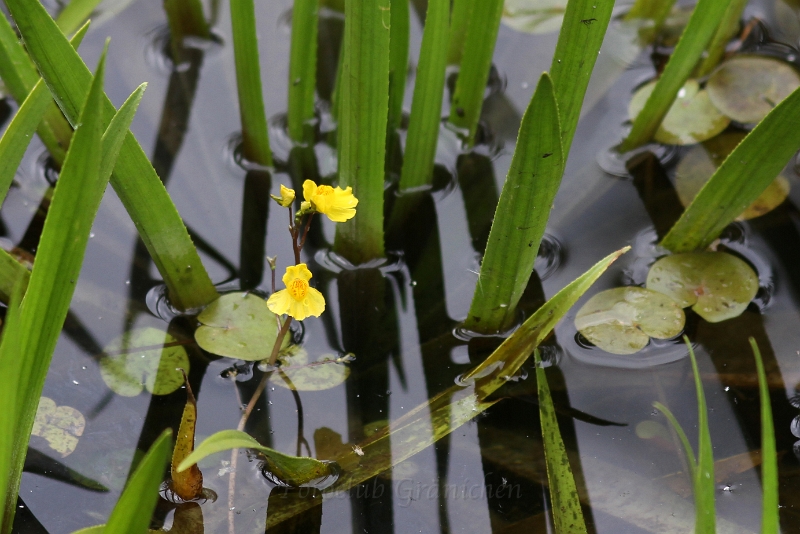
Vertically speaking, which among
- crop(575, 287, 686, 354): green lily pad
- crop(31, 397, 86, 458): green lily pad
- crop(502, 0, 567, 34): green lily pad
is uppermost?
crop(502, 0, 567, 34): green lily pad

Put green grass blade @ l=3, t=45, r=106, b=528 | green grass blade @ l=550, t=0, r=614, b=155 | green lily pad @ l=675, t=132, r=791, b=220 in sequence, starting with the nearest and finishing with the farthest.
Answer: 1. green grass blade @ l=3, t=45, r=106, b=528
2. green grass blade @ l=550, t=0, r=614, b=155
3. green lily pad @ l=675, t=132, r=791, b=220

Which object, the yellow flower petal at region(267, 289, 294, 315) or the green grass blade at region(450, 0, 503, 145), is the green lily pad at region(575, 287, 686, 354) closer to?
the green grass blade at region(450, 0, 503, 145)

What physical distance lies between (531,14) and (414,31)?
Answer: 0.54 metres

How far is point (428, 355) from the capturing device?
1.98 metres

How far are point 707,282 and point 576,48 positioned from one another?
100cm

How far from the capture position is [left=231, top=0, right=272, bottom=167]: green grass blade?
6.35ft

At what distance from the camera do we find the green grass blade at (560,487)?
158 cm

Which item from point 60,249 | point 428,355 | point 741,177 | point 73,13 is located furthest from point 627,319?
point 73,13

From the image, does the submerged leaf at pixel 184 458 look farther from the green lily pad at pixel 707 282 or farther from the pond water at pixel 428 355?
the green lily pad at pixel 707 282

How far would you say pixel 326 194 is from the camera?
1.50m

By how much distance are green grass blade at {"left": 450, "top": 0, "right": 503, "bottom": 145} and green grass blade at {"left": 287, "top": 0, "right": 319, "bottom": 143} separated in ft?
1.65

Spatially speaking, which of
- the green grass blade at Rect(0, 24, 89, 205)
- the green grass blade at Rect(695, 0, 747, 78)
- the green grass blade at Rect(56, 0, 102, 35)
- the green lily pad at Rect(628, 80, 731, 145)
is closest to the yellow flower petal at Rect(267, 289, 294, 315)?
the green grass blade at Rect(0, 24, 89, 205)

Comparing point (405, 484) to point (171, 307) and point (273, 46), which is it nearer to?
point (171, 307)

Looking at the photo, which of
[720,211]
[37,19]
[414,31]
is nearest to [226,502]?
[37,19]
